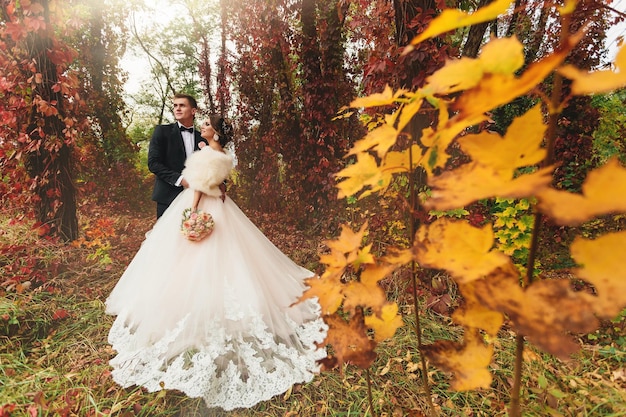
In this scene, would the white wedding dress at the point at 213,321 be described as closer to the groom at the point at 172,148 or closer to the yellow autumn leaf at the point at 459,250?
the groom at the point at 172,148

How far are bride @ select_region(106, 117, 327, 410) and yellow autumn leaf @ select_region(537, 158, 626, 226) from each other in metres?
1.71

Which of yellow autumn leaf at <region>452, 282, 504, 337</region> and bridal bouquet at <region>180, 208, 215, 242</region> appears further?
bridal bouquet at <region>180, 208, 215, 242</region>

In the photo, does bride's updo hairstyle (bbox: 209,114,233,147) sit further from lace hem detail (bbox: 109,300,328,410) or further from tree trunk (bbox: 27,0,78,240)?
tree trunk (bbox: 27,0,78,240)

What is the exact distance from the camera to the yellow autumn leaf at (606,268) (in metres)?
0.34

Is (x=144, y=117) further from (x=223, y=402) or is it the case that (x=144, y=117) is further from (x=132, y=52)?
(x=223, y=402)

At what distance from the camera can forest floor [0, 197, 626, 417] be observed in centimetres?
166

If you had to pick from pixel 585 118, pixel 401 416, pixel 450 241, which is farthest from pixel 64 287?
pixel 585 118

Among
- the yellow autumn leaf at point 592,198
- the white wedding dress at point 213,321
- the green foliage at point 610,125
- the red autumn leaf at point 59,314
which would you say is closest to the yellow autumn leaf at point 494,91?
the yellow autumn leaf at point 592,198

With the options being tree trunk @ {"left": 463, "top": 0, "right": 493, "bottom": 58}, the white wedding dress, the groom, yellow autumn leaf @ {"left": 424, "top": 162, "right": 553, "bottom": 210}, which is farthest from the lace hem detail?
tree trunk @ {"left": 463, "top": 0, "right": 493, "bottom": 58}

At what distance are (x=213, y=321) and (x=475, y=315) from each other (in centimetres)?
206

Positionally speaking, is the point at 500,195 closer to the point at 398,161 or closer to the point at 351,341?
the point at 398,161

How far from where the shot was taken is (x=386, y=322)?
648 mm

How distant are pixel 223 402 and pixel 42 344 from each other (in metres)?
1.81

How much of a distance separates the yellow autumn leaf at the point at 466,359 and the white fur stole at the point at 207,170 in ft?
8.08
